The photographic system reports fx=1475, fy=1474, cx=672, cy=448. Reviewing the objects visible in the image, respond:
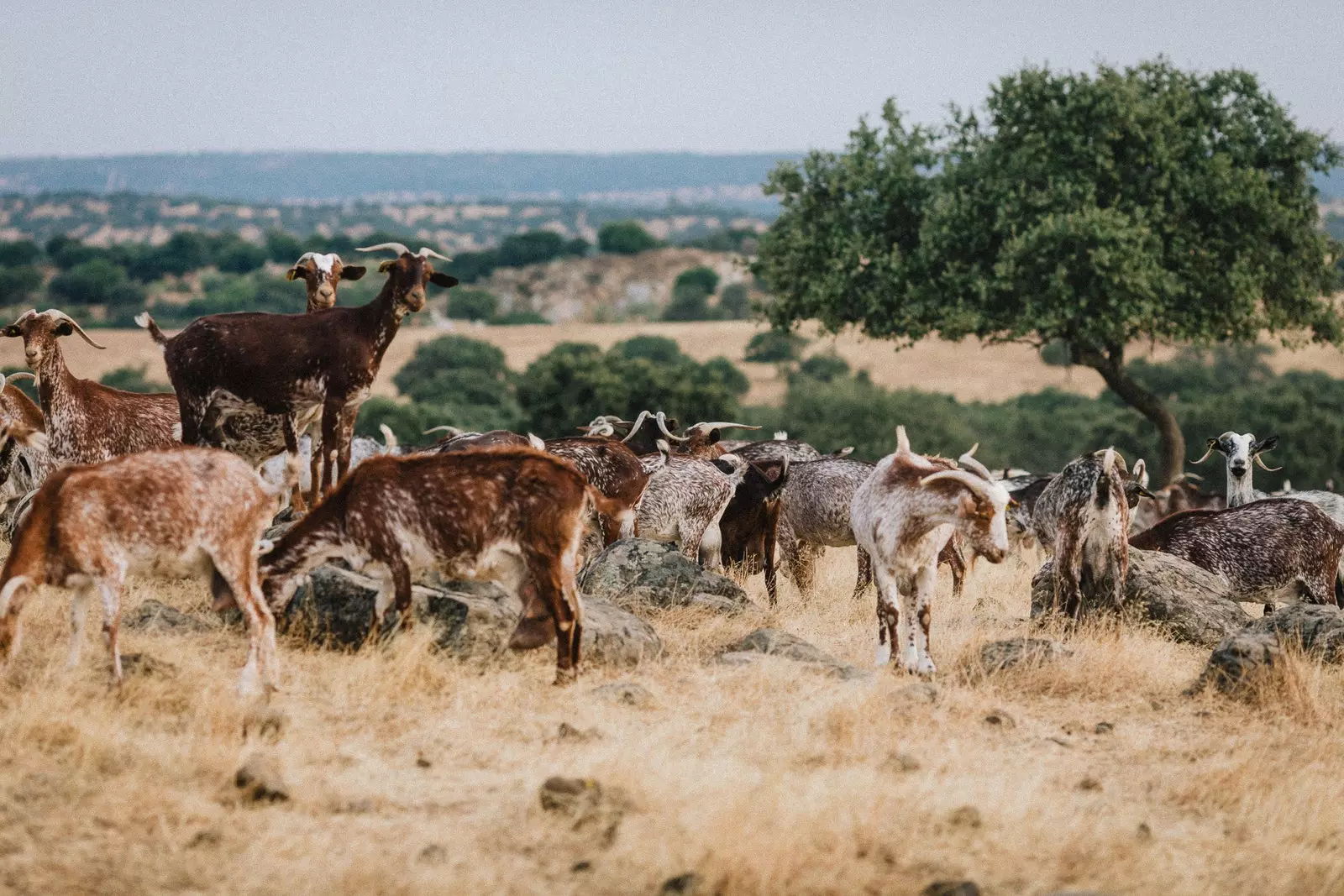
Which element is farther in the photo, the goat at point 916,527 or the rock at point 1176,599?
the rock at point 1176,599

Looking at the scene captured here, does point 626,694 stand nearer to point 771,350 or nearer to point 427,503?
point 427,503

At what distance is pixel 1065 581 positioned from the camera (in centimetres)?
1358

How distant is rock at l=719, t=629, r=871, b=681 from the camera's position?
11.1 m

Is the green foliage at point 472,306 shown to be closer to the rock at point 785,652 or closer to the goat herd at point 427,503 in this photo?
the goat herd at point 427,503

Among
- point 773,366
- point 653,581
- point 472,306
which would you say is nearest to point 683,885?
point 653,581

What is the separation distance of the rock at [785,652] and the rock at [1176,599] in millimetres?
3210

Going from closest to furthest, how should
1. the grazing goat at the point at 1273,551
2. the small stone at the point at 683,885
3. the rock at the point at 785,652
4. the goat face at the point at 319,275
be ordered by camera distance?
1. the small stone at the point at 683,885
2. the rock at the point at 785,652
3. the goat face at the point at 319,275
4. the grazing goat at the point at 1273,551

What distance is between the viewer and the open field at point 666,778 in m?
7.23

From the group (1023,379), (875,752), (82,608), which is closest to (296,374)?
(82,608)

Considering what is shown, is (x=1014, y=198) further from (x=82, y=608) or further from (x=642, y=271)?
(x=642, y=271)

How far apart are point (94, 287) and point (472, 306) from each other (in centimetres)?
2342

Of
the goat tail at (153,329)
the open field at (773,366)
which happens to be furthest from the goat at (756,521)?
the open field at (773,366)

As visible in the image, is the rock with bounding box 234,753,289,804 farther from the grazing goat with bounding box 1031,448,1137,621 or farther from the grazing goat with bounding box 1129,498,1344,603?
the grazing goat with bounding box 1129,498,1344,603

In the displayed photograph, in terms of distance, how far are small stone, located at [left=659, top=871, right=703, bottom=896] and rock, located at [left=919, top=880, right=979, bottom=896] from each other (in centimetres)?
110
